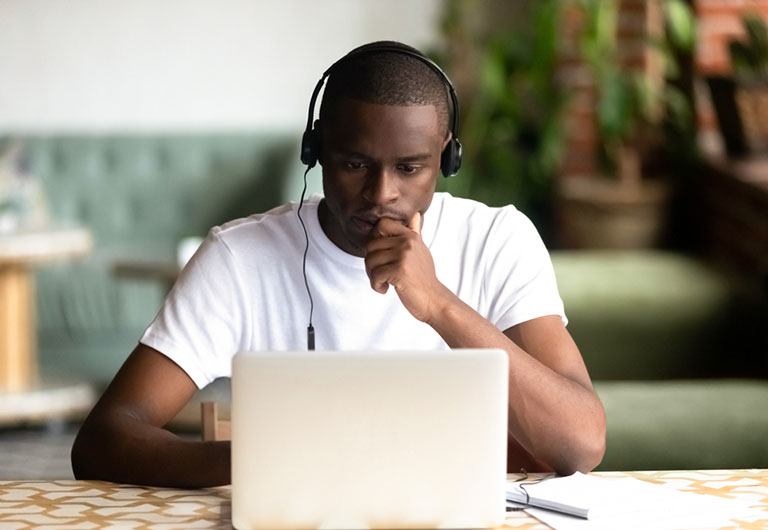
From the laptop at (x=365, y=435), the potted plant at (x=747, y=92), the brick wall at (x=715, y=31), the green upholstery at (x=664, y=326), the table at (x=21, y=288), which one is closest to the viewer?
the laptop at (x=365, y=435)

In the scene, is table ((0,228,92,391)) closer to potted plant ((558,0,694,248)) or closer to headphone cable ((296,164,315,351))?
potted plant ((558,0,694,248))

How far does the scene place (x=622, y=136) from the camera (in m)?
3.91

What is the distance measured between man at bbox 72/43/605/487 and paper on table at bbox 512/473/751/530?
0.31 ft

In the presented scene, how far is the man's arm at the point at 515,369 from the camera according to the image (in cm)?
130

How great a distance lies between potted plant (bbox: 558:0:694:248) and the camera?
150 inches

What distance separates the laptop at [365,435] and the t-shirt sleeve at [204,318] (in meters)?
0.46

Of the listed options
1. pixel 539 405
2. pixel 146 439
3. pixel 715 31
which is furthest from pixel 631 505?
pixel 715 31

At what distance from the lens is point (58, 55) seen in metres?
4.68

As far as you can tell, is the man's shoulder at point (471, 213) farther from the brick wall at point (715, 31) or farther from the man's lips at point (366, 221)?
the brick wall at point (715, 31)

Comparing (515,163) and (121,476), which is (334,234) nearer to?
(121,476)

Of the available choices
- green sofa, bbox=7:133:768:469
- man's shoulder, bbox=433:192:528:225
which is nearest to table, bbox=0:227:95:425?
green sofa, bbox=7:133:768:469

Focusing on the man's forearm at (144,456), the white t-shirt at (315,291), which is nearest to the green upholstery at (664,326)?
the white t-shirt at (315,291)

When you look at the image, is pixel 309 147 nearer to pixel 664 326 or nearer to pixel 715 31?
pixel 664 326

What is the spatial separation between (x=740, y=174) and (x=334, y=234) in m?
2.11
